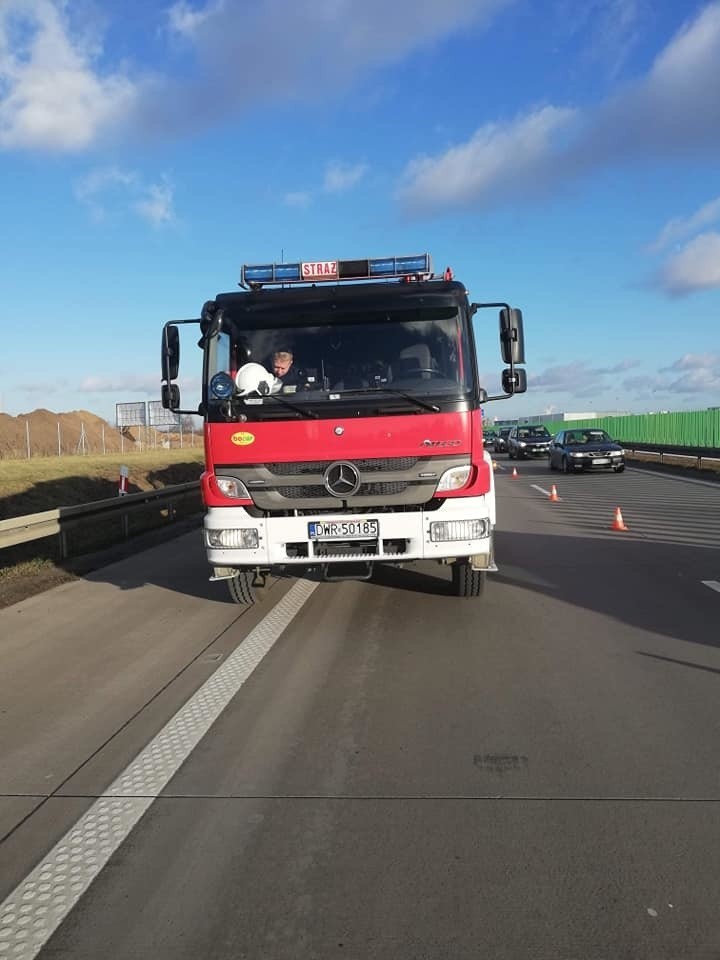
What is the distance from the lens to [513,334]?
24.7 ft

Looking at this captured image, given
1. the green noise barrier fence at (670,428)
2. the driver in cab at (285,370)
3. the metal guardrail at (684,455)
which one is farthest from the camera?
the green noise barrier fence at (670,428)

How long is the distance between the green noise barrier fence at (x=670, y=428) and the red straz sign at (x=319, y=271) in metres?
25.8

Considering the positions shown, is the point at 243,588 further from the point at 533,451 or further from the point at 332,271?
the point at 533,451

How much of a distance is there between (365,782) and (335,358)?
165 inches

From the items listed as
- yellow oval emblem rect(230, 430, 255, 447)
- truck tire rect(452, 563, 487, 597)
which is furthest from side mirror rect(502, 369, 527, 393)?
yellow oval emblem rect(230, 430, 255, 447)

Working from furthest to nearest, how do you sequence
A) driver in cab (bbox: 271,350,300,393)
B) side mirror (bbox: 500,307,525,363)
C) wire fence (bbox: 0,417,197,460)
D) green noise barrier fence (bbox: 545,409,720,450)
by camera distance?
wire fence (bbox: 0,417,197,460) < green noise barrier fence (bbox: 545,409,720,450) < side mirror (bbox: 500,307,525,363) < driver in cab (bbox: 271,350,300,393)

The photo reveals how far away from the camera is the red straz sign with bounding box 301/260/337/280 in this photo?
8.37m

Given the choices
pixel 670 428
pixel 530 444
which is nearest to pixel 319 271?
pixel 530 444

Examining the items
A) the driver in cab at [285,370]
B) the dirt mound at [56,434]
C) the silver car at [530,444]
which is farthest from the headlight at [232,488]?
the dirt mound at [56,434]

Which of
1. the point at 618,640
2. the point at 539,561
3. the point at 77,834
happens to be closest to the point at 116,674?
the point at 77,834

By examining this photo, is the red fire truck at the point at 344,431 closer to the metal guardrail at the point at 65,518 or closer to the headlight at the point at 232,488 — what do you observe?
the headlight at the point at 232,488

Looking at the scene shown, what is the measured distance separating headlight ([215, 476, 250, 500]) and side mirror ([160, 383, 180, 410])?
1.34 meters

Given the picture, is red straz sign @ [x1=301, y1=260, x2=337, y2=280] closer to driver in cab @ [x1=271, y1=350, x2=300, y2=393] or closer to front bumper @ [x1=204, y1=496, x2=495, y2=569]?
driver in cab @ [x1=271, y1=350, x2=300, y2=393]

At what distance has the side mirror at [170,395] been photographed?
773 centimetres
